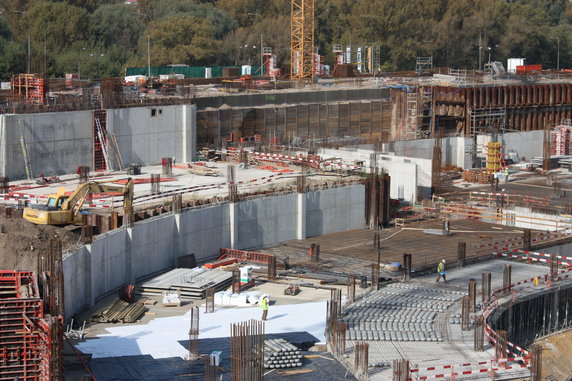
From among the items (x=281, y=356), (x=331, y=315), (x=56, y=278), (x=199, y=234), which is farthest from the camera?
(x=199, y=234)

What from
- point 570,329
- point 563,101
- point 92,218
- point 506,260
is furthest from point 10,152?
point 563,101

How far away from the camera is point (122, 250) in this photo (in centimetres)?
3872

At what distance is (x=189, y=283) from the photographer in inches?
1499

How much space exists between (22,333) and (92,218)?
1410 cm

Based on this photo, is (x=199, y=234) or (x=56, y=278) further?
(x=199, y=234)

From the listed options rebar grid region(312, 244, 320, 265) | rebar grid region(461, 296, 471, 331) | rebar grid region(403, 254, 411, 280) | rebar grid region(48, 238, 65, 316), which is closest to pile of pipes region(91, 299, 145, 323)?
rebar grid region(48, 238, 65, 316)

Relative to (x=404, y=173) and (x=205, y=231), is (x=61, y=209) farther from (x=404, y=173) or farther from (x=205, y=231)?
(x=404, y=173)

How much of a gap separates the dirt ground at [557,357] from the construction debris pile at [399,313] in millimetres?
3731

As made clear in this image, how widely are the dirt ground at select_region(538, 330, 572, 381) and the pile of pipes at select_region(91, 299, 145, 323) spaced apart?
13.0 metres

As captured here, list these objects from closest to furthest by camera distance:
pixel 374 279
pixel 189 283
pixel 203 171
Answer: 1. pixel 189 283
2. pixel 374 279
3. pixel 203 171

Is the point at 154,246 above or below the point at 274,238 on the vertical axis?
above

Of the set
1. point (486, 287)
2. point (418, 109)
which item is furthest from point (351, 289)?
point (418, 109)

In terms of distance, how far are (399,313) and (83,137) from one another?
22151mm

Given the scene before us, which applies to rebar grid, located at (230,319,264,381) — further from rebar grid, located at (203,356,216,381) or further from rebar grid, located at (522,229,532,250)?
rebar grid, located at (522,229,532,250)
